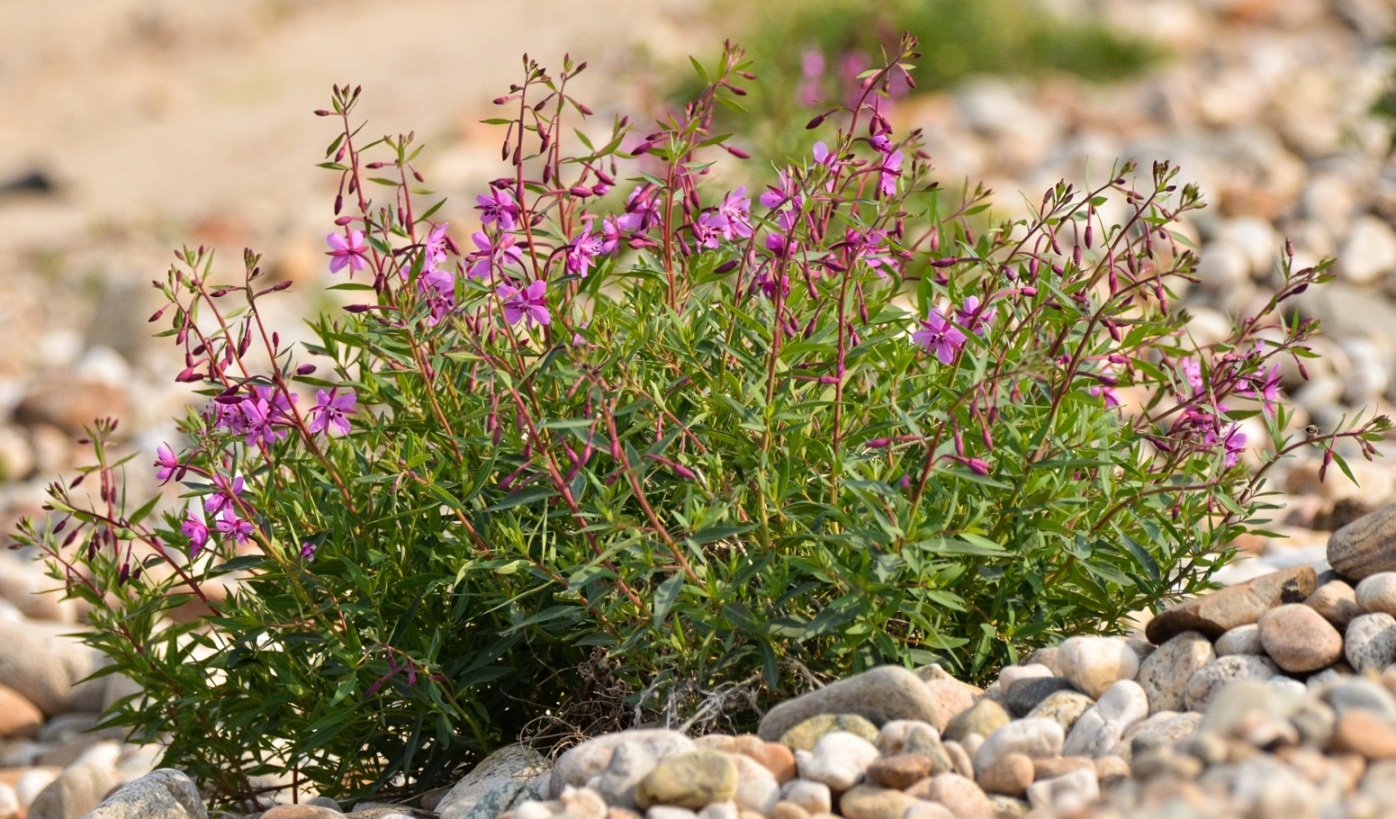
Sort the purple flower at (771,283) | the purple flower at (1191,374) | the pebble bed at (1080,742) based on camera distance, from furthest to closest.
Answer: the purple flower at (1191,374), the purple flower at (771,283), the pebble bed at (1080,742)

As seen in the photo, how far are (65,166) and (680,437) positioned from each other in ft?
33.7

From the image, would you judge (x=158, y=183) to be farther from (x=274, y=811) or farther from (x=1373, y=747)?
(x=1373, y=747)

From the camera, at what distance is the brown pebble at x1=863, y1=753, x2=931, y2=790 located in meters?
2.46

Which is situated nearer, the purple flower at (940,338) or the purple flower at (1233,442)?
the purple flower at (940,338)

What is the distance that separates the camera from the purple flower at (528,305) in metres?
2.84

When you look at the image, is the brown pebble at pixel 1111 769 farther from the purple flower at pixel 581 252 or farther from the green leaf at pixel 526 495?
the purple flower at pixel 581 252

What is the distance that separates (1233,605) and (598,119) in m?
8.04

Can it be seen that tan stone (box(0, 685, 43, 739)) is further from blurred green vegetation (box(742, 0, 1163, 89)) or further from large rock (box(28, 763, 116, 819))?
blurred green vegetation (box(742, 0, 1163, 89))

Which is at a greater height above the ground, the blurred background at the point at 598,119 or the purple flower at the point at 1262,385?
the blurred background at the point at 598,119

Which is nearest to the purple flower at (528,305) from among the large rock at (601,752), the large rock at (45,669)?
the large rock at (601,752)

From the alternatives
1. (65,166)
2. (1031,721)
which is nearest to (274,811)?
(1031,721)

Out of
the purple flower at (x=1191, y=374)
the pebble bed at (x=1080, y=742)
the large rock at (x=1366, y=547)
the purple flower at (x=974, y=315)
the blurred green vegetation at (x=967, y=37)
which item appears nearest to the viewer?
the pebble bed at (x=1080, y=742)

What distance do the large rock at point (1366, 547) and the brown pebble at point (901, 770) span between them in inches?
41.5

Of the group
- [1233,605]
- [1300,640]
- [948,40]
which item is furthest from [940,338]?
[948,40]
